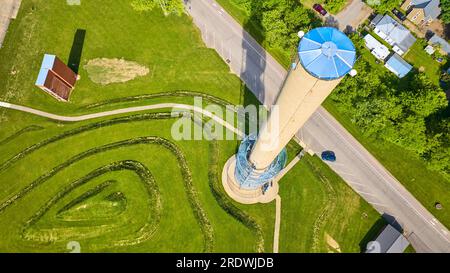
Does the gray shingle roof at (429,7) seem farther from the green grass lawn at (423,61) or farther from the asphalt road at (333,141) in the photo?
the asphalt road at (333,141)

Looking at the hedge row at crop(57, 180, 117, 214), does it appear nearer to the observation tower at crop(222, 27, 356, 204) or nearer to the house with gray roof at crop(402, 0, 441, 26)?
the observation tower at crop(222, 27, 356, 204)

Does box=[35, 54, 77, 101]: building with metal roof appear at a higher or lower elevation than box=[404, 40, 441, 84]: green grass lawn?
lower

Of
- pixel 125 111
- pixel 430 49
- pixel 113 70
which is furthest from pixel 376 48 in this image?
pixel 113 70

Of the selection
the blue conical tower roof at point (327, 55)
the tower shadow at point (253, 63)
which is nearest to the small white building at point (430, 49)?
the tower shadow at point (253, 63)

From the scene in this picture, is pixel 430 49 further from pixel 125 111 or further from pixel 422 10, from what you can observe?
pixel 125 111

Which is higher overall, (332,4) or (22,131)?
(332,4)

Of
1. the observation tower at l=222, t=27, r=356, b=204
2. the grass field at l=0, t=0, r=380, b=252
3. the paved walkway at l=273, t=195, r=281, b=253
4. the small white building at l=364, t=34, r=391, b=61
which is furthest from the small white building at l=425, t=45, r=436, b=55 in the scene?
the observation tower at l=222, t=27, r=356, b=204
